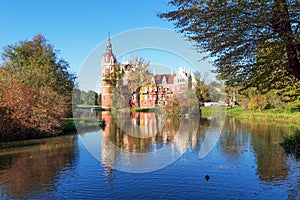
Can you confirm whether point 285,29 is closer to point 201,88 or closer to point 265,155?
point 265,155

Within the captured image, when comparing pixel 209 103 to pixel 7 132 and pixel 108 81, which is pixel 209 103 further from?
pixel 7 132

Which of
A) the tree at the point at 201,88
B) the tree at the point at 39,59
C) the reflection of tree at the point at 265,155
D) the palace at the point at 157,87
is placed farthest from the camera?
the tree at the point at 201,88

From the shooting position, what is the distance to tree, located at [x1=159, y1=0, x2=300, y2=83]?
711 cm

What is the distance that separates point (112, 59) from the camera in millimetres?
43594

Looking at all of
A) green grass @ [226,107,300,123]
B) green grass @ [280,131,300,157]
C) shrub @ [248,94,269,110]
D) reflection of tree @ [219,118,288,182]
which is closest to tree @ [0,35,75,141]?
reflection of tree @ [219,118,288,182]

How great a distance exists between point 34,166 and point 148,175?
5.06m

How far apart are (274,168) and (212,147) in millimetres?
5426

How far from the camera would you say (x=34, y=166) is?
12.3 metres

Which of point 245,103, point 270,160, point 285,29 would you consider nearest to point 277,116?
point 245,103

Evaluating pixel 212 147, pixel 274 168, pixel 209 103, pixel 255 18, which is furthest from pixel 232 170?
pixel 209 103

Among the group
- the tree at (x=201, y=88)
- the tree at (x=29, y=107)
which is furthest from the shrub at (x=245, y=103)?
the tree at (x=29, y=107)

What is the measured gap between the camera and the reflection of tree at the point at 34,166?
9438 mm

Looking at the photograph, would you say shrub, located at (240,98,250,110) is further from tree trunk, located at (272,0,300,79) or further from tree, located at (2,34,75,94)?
tree trunk, located at (272,0,300,79)

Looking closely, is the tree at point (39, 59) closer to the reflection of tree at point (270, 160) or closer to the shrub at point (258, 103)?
the reflection of tree at point (270, 160)
